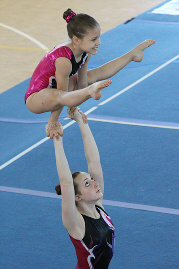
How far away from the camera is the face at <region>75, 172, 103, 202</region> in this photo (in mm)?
3896

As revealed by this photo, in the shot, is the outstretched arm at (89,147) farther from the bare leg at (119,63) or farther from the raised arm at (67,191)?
the raised arm at (67,191)

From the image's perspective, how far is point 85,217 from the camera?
13.2ft

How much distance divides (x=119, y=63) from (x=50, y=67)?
1.83 ft

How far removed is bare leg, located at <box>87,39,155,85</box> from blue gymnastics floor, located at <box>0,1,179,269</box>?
1.87m

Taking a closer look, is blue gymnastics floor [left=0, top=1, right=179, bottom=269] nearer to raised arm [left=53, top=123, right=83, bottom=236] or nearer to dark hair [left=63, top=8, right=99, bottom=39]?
raised arm [left=53, top=123, right=83, bottom=236]

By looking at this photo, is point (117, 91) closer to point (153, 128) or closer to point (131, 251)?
point (153, 128)

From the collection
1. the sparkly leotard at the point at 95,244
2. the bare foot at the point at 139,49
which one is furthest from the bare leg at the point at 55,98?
the sparkly leotard at the point at 95,244

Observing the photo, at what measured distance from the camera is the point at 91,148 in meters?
4.21

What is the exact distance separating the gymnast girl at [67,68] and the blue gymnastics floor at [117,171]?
1.88 m

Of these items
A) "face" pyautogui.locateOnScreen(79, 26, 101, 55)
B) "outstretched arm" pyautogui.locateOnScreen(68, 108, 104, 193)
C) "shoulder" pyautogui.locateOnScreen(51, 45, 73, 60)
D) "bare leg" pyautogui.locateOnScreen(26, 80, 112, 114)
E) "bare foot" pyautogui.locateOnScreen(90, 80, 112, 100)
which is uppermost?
"face" pyautogui.locateOnScreen(79, 26, 101, 55)

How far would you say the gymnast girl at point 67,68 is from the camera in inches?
139

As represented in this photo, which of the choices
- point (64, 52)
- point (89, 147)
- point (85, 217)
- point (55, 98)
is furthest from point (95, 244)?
point (64, 52)

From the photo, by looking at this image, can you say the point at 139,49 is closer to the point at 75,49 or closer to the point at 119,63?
the point at 119,63

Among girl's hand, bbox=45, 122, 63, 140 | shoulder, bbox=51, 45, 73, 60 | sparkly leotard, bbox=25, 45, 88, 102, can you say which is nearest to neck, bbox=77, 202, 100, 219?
girl's hand, bbox=45, 122, 63, 140
